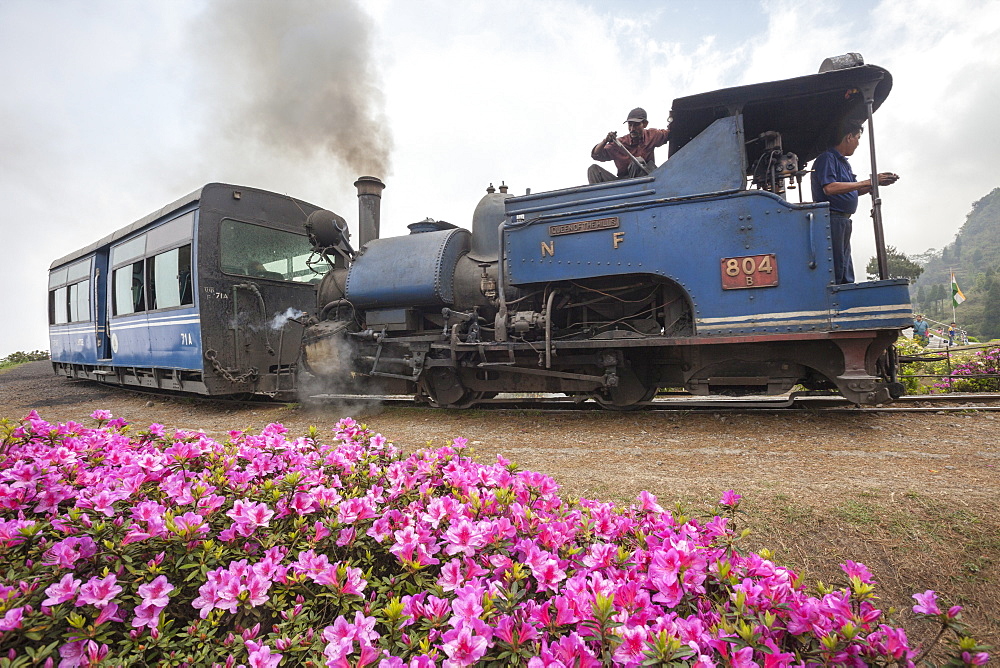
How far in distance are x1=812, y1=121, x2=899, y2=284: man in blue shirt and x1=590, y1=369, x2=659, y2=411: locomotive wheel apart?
6.81 feet

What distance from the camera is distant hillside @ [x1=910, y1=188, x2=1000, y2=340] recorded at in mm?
49594

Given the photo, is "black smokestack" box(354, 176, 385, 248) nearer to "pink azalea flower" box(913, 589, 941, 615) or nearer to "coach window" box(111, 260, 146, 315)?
"coach window" box(111, 260, 146, 315)

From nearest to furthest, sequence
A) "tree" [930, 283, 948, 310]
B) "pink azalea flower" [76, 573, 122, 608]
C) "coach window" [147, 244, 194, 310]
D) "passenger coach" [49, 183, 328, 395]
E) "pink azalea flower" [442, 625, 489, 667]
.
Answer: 1. "pink azalea flower" [442, 625, 489, 667]
2. "pink azalea flower" [76, 573, 122, 608]
3. "passenger coach" [49, 183, 328, 395]
4. "coach window" [147, 244, 194, 310]
5. "tree" [930, 283, 948, 310]

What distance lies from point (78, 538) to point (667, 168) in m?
5.04

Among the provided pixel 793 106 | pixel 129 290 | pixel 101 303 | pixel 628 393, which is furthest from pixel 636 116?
pixel 101 303

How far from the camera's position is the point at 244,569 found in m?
1.33

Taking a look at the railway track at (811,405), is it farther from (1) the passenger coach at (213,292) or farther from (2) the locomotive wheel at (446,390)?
(1) the passenger coach at (213,292)

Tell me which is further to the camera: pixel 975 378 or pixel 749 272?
pixel 975 378

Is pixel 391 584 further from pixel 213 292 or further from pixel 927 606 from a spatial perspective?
pixel 213 292

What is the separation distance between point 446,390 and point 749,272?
3725 mm

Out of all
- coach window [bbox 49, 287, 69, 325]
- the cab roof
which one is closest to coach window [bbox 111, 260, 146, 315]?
coach window [bbox 49, 287, 69, 325]

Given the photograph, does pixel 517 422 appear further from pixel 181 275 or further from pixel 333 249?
pixel 181 275

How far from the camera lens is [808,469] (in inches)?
128

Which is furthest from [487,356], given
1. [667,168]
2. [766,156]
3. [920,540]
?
[920,540]
